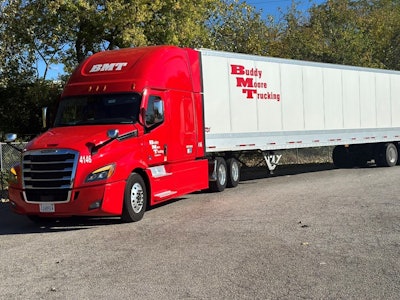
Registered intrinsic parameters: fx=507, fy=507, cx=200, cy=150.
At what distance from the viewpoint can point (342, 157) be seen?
70.5 feet

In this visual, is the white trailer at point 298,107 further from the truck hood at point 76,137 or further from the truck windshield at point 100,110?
the truck hood at point 76,137

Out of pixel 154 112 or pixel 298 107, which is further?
pixel 298 107

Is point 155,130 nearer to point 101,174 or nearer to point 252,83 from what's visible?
point 101,174

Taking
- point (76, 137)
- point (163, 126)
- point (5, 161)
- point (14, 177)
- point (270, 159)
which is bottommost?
point (270, 159)

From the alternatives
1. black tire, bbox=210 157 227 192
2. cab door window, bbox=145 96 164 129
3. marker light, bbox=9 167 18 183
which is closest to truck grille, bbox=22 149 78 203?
marker light, bbox=9 167 18 183

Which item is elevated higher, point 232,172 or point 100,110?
point 100,110

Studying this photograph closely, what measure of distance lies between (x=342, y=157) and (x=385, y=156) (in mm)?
1714

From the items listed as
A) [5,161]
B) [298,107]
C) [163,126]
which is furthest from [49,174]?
[298,107]

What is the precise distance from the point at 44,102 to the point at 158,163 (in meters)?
9.43

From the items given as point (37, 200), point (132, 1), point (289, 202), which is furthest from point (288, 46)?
point (37, 200)

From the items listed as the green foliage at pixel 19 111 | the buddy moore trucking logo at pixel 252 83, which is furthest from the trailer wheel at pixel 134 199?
the green foliage at pixel 19 111

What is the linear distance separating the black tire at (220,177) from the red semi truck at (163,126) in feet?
0.09

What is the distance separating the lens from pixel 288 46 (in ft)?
99.0

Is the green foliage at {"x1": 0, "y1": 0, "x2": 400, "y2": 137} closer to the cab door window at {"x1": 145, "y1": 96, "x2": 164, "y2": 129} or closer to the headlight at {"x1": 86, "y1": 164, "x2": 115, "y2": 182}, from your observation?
the cab door window at {"x1": 145, "y1": 96, "x2": 164, "y2": 129}
